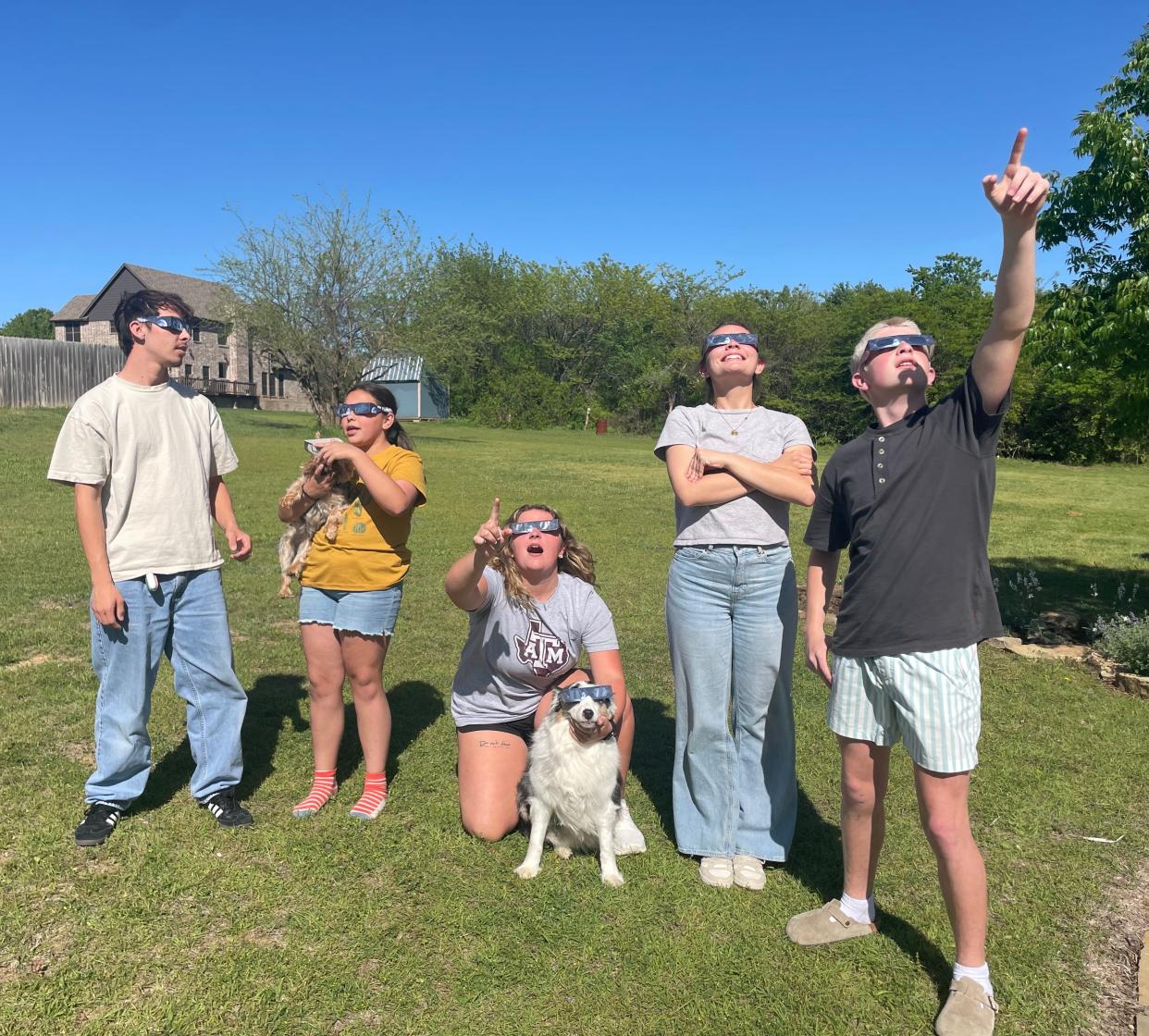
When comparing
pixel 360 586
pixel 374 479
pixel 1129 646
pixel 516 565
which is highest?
pixel 374 479

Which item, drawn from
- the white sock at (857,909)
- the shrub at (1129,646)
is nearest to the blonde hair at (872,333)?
the white sock at (857,909)

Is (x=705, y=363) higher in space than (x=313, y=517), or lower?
higher

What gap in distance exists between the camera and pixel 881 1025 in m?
2.85

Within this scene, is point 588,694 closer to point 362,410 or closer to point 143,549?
point 362,410

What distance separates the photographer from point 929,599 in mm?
2756

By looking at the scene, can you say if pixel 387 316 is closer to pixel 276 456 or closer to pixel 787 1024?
pixel 276 456

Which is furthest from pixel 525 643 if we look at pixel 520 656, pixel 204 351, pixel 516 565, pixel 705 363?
pixel 204 351

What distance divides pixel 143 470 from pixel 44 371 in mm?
28472

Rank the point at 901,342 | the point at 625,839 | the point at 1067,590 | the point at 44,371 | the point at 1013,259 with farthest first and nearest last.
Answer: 1. the point at 44,371
2. the point at 1067,590
3. the point at 625,839
4. the point at 901,342
5. the point at 1013,259

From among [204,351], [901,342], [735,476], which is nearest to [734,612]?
[735,476]

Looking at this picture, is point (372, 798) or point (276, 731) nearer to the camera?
point (372, 798)

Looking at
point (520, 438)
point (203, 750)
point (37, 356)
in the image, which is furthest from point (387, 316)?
point (203, 750)

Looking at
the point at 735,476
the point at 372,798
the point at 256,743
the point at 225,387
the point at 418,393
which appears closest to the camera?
the point at 735,476

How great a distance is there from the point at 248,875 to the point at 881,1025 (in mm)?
2572
